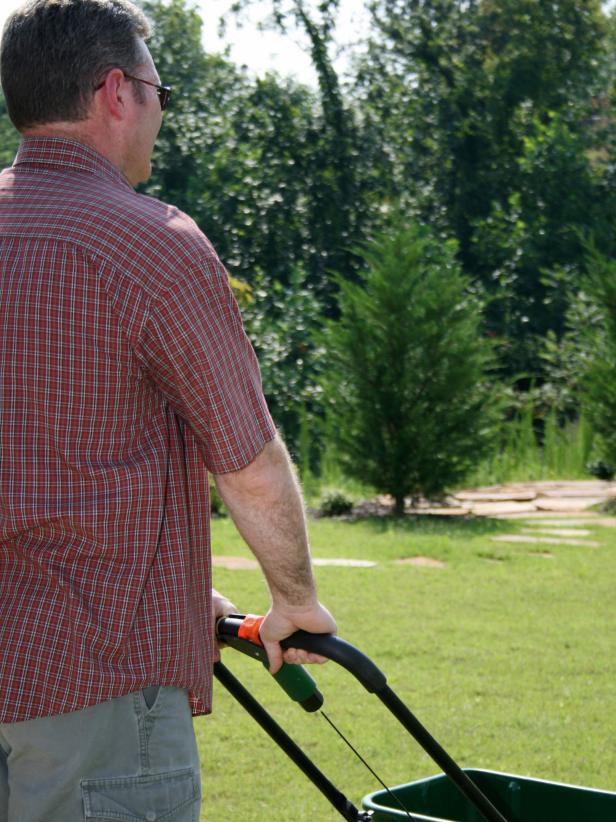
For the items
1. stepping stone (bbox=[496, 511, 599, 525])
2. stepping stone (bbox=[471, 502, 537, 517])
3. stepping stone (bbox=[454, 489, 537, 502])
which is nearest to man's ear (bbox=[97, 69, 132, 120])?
stepping stone (bbox=[496, 511, 599, 525])

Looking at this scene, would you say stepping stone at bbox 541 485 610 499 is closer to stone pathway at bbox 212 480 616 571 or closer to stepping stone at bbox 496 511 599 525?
stone pathway at bbox 212 480 616 571

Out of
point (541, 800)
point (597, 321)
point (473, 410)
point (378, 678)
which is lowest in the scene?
point (541, 800)

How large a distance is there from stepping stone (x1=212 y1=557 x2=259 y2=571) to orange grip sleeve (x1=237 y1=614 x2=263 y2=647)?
588 cm

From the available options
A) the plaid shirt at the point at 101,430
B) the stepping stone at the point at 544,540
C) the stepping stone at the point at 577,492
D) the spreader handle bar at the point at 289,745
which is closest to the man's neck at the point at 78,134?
the plaid shirt at the point at 101,430

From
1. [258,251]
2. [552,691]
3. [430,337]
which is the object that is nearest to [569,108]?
[258,251]

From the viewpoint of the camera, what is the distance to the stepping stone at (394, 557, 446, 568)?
821cm

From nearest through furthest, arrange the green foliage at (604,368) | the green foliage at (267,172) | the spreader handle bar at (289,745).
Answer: the spreader handle bar at (289,745)
the green foliage at (604,368)
the green foliage at (267,172)

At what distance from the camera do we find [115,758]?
186 cm

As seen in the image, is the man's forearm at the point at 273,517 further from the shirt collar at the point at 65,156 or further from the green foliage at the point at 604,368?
the green foliage at the point at 604,368

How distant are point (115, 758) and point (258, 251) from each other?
15871 mm

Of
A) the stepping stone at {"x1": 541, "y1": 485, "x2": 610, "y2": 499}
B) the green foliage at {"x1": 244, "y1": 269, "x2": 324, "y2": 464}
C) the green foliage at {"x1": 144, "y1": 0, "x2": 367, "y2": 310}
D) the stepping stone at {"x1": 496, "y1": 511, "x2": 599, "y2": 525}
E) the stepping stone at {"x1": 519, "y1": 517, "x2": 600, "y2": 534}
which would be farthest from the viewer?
the green foliage at {"x1": 144, "y1": 0, "x2": 367, "y2": 310}

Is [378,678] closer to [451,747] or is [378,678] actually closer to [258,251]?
[451,747]

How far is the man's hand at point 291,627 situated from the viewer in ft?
6.53

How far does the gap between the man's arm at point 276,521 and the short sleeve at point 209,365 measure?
0.10ft
